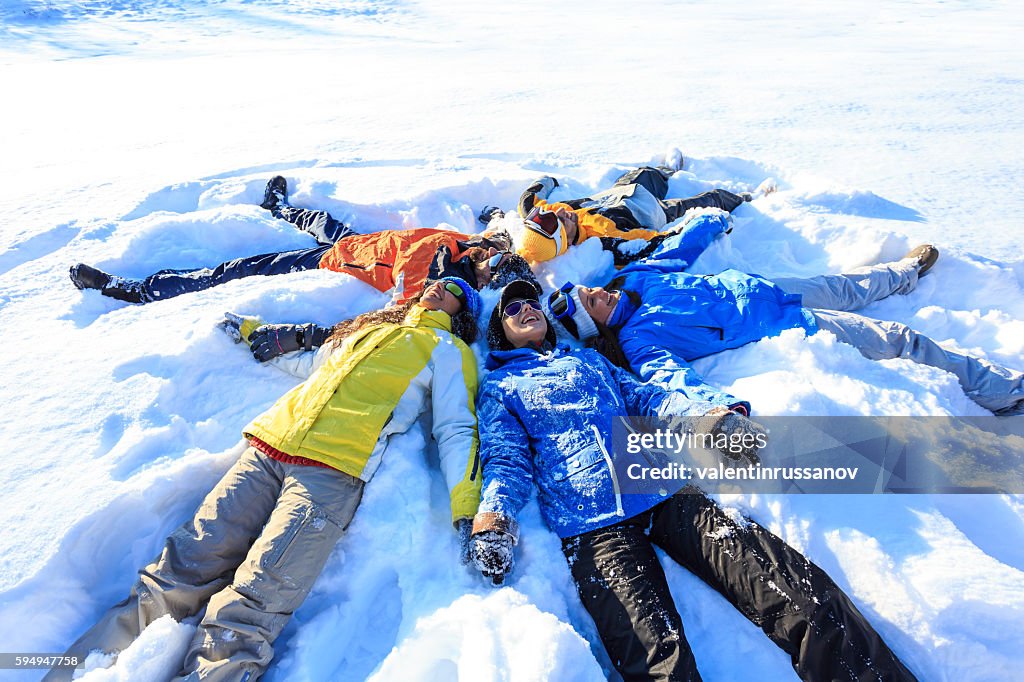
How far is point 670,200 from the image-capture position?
5.14 metres

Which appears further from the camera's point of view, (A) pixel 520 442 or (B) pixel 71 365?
(B) pixel 71 365

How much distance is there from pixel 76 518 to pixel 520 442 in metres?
1.77

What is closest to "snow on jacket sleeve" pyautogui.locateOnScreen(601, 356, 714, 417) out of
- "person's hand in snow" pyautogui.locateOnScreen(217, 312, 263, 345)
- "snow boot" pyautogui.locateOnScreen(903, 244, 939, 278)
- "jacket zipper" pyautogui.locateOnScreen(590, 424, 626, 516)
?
"jacket zipper" pyautogui.locateOnScreen(590, 424, 626, 516)

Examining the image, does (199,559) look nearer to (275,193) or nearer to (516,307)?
(516,307)

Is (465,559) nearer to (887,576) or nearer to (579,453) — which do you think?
(579,453)

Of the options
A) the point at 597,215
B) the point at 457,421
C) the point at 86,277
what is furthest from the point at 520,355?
the point at 86,277

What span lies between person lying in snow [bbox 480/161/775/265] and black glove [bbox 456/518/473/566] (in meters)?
2.15

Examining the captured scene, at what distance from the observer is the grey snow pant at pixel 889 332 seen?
2766mm

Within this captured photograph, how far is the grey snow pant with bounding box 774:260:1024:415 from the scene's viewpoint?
9.07 feet

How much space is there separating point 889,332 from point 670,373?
4.59 feet

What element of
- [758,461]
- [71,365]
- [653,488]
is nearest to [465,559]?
[653,488]

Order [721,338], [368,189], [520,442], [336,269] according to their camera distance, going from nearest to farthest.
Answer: [520,442] → [721,338] → [336,269] → [368,189]

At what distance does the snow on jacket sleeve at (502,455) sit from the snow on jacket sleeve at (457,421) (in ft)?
0.17

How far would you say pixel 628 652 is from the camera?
1848 mm
